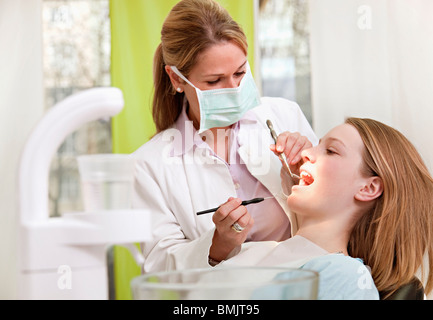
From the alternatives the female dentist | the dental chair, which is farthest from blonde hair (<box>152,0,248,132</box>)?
the dental chair

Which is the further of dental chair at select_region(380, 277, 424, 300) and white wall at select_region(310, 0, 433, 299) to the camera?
white wall at select_region(310, 0, 433, 299)

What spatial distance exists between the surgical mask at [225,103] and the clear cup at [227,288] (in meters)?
1.07

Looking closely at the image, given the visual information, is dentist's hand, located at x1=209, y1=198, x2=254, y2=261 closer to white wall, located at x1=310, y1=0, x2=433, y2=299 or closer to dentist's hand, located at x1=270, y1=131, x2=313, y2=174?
dentist's hand, located at x1=270, y1=131, x2=313, y2=174

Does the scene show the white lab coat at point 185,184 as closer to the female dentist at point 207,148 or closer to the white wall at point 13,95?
the female dentist at point 207,148

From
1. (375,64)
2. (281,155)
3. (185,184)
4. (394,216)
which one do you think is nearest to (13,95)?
(185,184)

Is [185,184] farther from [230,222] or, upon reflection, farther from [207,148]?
[230,222]

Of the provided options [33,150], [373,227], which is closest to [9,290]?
[373,227]

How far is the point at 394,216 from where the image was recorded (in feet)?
5.56

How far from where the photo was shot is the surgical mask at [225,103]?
1.95 m

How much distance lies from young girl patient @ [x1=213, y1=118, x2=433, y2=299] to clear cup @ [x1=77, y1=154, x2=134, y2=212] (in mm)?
815

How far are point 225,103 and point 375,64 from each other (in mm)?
706

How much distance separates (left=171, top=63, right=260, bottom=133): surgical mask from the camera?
1.95m

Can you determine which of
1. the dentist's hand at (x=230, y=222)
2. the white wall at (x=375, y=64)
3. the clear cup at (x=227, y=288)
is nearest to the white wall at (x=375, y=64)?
the white wall at (x=375, y=64)

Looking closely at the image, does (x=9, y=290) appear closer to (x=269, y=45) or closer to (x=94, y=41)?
(x=94, y=41)
